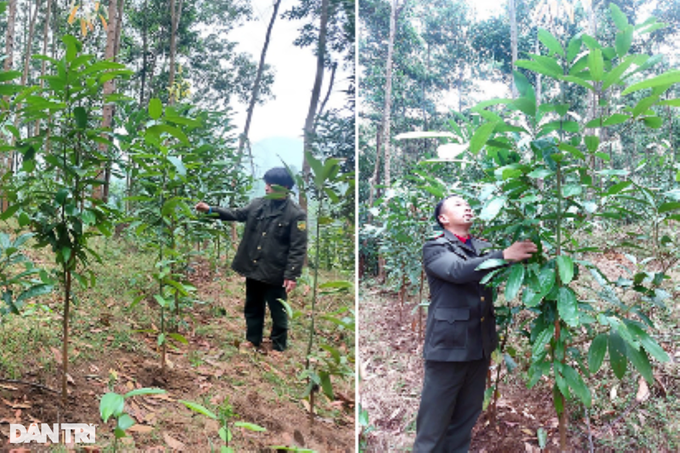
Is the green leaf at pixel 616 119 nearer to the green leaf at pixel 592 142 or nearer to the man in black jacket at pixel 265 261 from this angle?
the green leaf at pixel 592 142

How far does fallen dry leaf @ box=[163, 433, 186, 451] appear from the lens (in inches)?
32.0

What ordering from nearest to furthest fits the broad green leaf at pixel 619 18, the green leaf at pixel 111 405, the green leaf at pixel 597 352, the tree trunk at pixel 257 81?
the green leaf at pixel 111 405 < the broad green leaf at pixel 619 18 < the green leaf at pixel 597 352 < the tree trunk at pixel 257 81

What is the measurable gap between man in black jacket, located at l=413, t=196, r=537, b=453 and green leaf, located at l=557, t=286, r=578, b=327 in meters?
0.25

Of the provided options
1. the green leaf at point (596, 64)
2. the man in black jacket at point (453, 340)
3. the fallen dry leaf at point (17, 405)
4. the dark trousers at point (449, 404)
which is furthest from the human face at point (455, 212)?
the fallen dry leaf at point (17, 405)

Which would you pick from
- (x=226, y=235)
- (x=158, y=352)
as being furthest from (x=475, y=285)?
(x=158, y=352)

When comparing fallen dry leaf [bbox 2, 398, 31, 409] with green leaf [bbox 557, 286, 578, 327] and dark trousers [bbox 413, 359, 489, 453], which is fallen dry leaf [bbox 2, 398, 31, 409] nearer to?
dark trousers [bbox 413, 359, 489, 453]

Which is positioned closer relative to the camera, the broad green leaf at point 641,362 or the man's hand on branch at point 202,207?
the broad green leaf at point 641,362

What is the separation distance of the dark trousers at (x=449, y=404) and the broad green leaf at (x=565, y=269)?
442 millimetres

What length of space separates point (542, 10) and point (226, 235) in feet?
6.89

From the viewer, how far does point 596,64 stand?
0.69 m

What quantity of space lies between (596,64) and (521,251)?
35cm

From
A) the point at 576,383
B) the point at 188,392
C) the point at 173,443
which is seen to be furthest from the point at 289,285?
the point at 576,383

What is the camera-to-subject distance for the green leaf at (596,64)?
683 millimetres

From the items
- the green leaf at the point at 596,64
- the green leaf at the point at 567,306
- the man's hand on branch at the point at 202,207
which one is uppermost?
the green leaf at the point at 596,64
